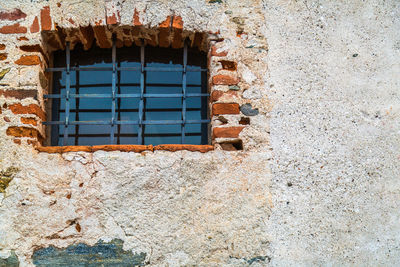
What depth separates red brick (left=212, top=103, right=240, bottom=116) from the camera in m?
2.32

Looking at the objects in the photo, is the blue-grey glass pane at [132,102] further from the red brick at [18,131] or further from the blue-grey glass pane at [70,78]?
the red brick at [18,131]

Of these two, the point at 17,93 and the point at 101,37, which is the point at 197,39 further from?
the point at 17,93

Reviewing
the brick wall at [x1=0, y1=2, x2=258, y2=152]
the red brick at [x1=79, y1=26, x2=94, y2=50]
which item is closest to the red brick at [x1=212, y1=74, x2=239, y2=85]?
the brick wall at [x1=0, y1=2, x2=258, y2=152]

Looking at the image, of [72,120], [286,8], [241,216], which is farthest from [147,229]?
[286,8]

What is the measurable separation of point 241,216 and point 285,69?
0.97 metres

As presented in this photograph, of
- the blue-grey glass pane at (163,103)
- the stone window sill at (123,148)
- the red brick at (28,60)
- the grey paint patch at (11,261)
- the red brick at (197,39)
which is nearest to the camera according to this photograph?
the grey paint patch at (11,261)

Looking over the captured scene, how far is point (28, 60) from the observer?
236 cm

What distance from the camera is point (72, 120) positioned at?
8.45 ft

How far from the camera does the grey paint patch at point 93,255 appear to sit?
2154 mm

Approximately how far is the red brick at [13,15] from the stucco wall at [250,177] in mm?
40

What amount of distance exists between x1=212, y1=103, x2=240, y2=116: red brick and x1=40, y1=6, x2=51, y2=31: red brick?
46.3 inches

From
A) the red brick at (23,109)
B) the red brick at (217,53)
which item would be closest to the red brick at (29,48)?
the red brick at (23,109)

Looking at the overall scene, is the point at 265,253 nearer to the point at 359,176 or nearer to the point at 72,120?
the point at 359,176

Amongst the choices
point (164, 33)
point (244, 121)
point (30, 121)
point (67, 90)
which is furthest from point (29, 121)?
point (244, 121)
